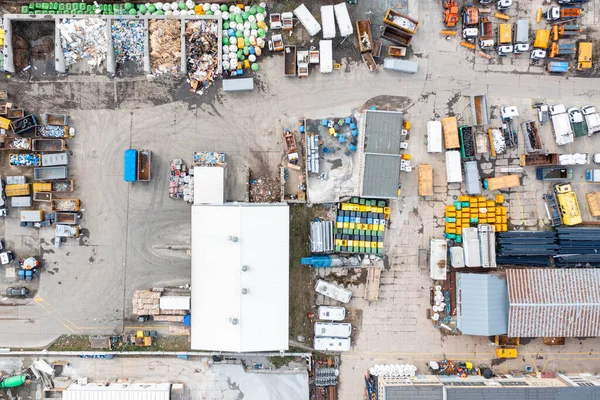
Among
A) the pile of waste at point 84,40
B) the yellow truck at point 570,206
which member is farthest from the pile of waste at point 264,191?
the yellow truck at point 570,206

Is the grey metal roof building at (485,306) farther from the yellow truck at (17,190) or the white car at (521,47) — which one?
the yellow truck at (17,190)

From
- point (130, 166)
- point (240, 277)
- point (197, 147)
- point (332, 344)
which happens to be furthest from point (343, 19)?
point (332, 344)

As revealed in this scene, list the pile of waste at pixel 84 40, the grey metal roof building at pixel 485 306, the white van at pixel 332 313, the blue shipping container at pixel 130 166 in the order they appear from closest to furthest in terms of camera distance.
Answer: the grey metal roof building at pixel 485 306
the blue shipping container at pixel 130 166
the pile of waste at pixel 84 40
the white van at pixel 332 313

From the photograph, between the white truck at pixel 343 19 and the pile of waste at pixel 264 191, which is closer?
the white truck at pixel 343 19

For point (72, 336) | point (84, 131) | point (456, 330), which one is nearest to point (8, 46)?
point (84, 131)

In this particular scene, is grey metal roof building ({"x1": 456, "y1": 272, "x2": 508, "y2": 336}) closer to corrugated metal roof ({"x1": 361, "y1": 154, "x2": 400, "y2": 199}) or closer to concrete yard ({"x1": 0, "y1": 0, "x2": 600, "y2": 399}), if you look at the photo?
concrete yard ({"x1": 0, "y1": 0, "x2": 600, "y2": 399})

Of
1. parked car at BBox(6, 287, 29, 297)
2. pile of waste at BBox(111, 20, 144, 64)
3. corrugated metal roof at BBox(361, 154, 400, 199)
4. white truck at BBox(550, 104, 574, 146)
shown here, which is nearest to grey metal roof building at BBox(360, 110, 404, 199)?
corrugated metal roof at BBox(361, 154, 400, 199)

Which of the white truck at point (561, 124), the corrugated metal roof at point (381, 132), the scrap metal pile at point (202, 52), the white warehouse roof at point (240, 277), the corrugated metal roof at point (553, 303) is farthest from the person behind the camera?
the white truck at point (561, 124)

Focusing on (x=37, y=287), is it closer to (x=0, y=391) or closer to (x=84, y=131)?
(x=0, y=391)

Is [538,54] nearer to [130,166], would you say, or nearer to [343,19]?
[343,19]

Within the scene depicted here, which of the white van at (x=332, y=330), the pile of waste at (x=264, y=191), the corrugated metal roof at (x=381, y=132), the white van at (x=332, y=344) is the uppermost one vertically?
the corrugated metal roof at (x=381, y=132)
